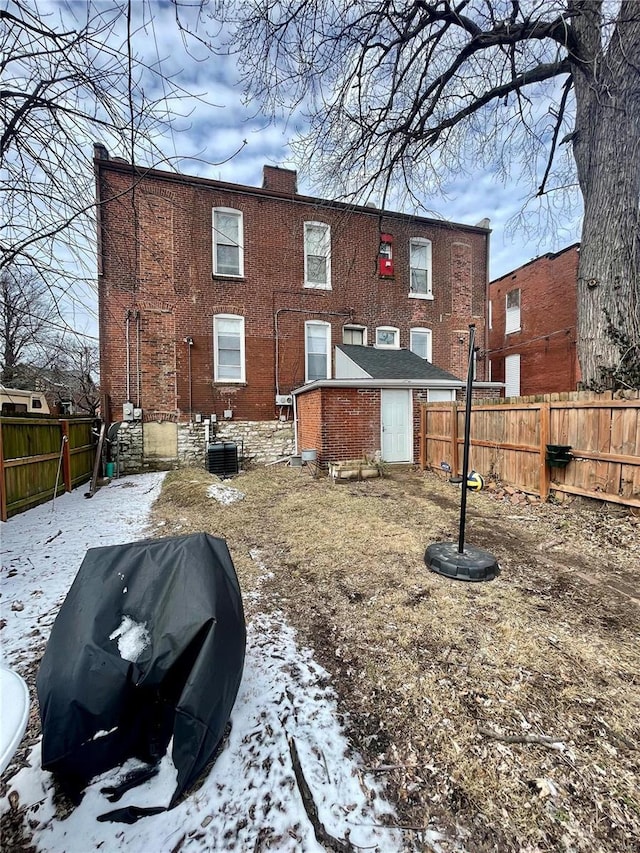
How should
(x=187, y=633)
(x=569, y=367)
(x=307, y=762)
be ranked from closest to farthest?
(x=187, y=633) < (x=307, y=762) < (x=569, y=367)

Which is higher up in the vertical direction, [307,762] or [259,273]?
[259,273]

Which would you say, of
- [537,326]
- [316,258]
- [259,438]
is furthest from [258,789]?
[537,326]

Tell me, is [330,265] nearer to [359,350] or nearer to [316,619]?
[359,350]

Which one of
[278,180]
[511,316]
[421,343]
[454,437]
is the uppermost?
[278,180]

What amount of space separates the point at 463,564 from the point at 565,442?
3.24m

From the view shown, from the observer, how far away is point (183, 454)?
399 inches

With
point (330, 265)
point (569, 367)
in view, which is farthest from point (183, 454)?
point (569, 367)

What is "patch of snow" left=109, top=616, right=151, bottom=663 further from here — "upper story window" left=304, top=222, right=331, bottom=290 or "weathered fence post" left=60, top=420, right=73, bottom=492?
"upper story window" left=304, top=222, right=331, bottom=290

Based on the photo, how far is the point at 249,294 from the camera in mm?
10719

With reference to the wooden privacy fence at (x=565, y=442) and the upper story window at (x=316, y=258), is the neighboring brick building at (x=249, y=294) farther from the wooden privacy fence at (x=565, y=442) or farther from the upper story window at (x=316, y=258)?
the wooden privacy fence at (x=565, y=442)

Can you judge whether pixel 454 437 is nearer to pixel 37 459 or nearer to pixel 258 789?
pixel 258 789

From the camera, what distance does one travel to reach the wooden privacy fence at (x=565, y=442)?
14.7ft

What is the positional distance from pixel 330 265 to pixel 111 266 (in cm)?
626

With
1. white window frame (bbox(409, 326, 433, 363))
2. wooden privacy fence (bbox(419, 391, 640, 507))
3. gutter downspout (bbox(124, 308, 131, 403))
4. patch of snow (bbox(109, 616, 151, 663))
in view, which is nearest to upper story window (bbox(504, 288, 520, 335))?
white window frame (bbox(409, 326, 433, 363))
